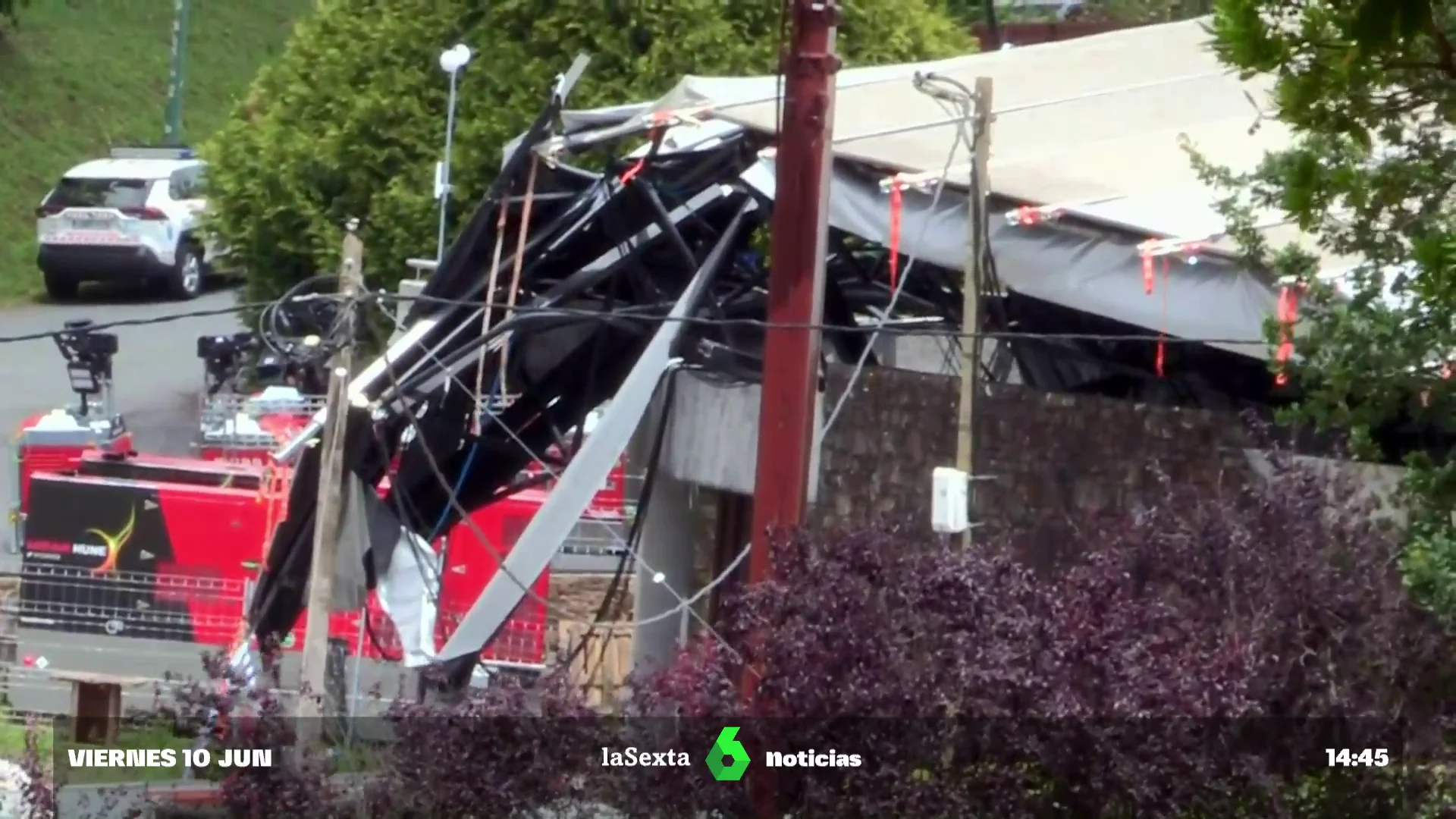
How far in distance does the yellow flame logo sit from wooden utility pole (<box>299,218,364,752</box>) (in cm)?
479

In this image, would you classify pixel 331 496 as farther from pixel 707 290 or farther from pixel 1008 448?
pixel 1008 448

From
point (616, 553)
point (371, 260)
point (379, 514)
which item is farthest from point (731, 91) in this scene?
point (371, 260)

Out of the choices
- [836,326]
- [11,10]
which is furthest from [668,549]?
[11,10]

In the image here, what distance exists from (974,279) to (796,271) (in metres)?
0.92

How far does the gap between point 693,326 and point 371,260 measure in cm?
856

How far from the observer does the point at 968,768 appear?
6.70 metres

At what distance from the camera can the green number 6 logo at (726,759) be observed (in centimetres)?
698

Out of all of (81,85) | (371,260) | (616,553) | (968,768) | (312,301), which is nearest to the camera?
(968,768)

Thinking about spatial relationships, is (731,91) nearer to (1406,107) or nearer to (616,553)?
(616,553)

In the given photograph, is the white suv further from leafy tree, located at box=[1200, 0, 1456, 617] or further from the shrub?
leafy tree, located at box=[1200, 0, 1456, 617]

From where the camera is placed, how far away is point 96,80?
33875 millimetres

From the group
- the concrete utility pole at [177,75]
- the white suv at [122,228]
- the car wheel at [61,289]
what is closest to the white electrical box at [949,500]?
the white suv at [122,228]

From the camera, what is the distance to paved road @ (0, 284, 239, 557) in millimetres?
20438

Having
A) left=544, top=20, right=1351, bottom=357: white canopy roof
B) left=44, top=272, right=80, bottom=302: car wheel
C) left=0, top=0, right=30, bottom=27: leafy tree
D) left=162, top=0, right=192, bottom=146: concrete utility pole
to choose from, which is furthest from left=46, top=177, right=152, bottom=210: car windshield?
left=544, top=20, right=1351, bottom=357: white canopy roof
